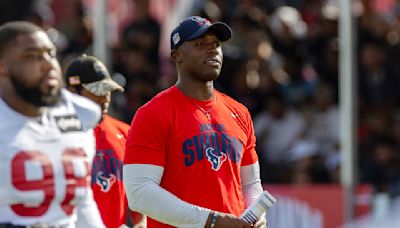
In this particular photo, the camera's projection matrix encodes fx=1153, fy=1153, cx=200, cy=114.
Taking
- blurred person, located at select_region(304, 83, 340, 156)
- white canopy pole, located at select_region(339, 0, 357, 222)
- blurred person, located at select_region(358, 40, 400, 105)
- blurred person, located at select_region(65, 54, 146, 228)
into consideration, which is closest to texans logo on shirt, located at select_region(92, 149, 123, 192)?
blurred person, located at select_region(65, 54, 146, 228)

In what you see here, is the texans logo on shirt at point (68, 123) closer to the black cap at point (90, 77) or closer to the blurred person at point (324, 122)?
the black cap at point (90, 77)

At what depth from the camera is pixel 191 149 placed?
621 centimetres

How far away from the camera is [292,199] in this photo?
39.4ft

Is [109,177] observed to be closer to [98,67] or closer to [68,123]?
[98,67]

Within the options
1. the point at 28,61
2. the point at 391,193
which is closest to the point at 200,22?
the point at 28,61

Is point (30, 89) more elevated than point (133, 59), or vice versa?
point (30, 89)

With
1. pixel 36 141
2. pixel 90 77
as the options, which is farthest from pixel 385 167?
pixel 36 141

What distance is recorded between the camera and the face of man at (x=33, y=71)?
531cm

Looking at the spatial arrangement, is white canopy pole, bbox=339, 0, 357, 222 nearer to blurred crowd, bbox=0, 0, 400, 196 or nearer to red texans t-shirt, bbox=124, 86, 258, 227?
blurred crowd, bbox=0, 0, 400, 196

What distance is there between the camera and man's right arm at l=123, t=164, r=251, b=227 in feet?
19.8

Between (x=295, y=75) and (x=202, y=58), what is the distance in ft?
21.2

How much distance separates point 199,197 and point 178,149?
282mm

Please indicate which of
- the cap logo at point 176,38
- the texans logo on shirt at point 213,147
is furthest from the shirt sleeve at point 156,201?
the cap logo at point 176,38

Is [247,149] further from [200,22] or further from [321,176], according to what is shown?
[321,176]
